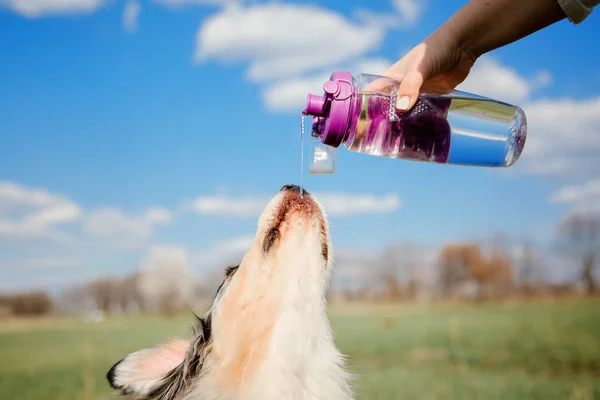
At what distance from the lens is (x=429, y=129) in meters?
3.19

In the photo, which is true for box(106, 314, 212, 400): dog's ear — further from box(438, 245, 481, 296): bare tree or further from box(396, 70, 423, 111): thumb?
box(438, 245, 481, 296): bare tree

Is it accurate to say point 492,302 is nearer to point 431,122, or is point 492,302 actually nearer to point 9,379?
point 9,379

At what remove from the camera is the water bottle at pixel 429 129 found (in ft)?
9.64

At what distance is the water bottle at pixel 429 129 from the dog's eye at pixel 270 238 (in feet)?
1.45

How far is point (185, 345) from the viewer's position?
3.31m

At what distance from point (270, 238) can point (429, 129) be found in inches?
43.5

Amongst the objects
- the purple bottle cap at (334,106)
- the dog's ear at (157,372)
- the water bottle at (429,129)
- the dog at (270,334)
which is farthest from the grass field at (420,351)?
the purple bottle cap at (334,106)

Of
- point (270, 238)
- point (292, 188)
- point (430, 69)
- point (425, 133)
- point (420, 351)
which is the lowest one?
point (420, 351)

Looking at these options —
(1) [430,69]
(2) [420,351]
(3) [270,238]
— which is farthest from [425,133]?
(2) [420,351]

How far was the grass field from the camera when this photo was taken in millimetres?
10273

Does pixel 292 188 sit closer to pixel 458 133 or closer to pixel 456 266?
pixel 458 133

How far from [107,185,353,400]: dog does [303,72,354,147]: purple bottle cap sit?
0.43m

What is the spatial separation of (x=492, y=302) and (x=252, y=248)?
25.0m

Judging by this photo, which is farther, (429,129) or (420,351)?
(420,351)
